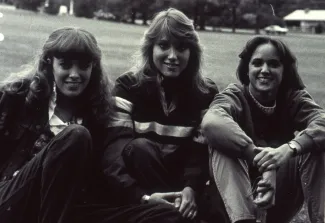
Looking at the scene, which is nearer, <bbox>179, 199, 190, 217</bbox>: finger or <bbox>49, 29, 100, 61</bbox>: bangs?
<bbox>179, 199, 190, 217</bbox>: finger

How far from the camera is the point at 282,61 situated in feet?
8.75

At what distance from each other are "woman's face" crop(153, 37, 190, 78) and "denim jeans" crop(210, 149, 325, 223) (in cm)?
57

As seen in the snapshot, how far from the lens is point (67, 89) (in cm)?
253

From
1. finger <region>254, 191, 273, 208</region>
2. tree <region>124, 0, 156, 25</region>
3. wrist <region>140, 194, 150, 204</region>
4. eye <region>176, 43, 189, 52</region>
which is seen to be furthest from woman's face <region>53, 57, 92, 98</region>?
finger <region>254, 191, 273, 208</region>

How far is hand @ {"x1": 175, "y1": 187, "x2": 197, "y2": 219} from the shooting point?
94.1 inches

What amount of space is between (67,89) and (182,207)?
2.93 feet

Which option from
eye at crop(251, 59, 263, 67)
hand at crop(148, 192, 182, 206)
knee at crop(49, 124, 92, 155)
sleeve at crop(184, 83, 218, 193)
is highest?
eye at crop(251, 59, 263, 67)

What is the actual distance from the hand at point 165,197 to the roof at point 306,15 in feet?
4.92

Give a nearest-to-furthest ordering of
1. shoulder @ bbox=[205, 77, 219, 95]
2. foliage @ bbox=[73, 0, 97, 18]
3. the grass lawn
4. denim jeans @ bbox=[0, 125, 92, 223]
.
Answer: denim jeans @ bbox=[0, 125, 92, 223], shoulder @ bbox=[205, 77, 219, 95], the grass lawn, foliage @ bbox=[73, 0, 97, 18]

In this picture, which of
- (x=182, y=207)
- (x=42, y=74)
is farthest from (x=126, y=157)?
(x=42, y=74)

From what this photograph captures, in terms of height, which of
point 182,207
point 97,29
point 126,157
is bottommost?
point 182,207

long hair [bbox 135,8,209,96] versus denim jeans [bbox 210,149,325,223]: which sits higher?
long hair [bbox 135,8,209,96]

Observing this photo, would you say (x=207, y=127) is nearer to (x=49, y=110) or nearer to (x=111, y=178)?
(x=111, y=178)

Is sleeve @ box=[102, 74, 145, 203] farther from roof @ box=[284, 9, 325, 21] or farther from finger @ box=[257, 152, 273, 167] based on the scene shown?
roof @ box=[284, 9, 325, 21]
